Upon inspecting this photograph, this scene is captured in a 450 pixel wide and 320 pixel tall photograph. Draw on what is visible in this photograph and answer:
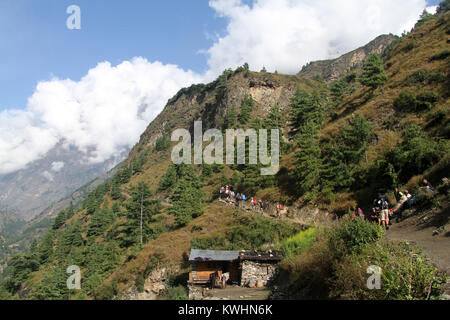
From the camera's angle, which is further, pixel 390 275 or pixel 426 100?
pixel 426 100

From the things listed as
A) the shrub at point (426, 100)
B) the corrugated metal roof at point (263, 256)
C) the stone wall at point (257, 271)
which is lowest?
the stone wall at point (257, 271)

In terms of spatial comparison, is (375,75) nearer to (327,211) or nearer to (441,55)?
(441,55)

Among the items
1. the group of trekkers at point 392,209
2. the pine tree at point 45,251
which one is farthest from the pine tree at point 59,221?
the group of trekkers at point 392,209

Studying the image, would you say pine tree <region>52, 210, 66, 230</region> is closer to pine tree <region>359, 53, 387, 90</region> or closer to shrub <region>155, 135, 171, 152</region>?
shrub <region>155, 135, 171, 152</region>

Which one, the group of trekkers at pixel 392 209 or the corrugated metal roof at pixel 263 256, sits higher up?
the group of trekkers at pixel 392 209

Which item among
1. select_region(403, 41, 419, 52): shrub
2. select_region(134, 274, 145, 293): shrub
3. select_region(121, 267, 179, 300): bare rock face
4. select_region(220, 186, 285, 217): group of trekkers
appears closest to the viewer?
select_region(121, 267, 179, 300): bare rock face

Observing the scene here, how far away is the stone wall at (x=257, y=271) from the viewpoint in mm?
19594

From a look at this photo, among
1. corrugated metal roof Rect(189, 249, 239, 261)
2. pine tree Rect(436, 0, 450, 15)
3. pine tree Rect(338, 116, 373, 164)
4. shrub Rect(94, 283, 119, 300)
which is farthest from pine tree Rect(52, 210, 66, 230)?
pine tree Rect(436, 0, 450, 15)

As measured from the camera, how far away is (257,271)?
19.8 meters

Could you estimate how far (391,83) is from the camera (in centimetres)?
4856

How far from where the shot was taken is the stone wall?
64.3 feet

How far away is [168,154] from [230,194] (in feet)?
292

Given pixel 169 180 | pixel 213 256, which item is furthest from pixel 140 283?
pixel 169 180

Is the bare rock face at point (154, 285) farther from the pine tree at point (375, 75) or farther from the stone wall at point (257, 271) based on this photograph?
the pine tree at point (375, 75)
